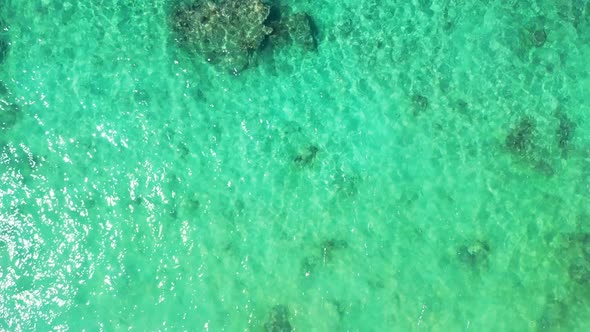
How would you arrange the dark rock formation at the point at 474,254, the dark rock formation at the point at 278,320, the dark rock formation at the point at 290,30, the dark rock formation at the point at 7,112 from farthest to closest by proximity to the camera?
the dark rock formation at the point at 290,30 < the dark rock formation at the point at 7,112 < the dark rock formation at the point at 474,254 < the dark rock formation at the point at 278,320

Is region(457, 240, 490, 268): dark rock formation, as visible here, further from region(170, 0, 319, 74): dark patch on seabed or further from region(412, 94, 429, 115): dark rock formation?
region(170, 0, 319, 74): dark patch on seabed

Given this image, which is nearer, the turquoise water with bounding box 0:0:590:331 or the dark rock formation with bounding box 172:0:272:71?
the turquoise water with bounding box 0:0:590:331

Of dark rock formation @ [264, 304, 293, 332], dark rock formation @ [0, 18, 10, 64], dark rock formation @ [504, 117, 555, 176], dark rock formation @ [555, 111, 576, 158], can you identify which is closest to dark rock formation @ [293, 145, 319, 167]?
dark rock formation @ [264, 304, 293, 332]

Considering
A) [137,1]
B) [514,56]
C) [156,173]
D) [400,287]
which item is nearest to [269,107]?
[156,173]

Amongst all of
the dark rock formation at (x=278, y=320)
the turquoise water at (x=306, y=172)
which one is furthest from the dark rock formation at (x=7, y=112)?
the dark rock formation at (x=278, y=320)

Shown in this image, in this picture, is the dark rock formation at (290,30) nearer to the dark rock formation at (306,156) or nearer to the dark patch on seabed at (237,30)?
the dark patch on seabed at (237,30)

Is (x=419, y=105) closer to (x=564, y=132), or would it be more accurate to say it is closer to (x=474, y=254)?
(x=564, y=132)

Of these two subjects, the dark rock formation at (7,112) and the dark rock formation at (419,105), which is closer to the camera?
the dark rock formation at (7,112)
